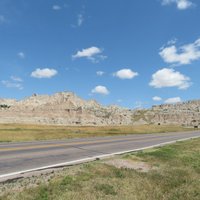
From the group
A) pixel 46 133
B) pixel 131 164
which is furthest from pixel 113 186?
pixel 46 133

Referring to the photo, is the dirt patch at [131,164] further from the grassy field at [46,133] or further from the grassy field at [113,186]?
the grassy field at [46,133]

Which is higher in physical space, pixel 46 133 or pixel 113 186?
pixel 46 133

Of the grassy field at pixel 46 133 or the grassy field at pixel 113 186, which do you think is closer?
the grassy field at pixel 113 186

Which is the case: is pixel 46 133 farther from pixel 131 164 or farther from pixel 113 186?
pixel 113 186

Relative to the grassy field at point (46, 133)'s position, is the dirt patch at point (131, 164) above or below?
below

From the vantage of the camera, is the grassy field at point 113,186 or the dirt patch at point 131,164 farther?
the dirt patch at point 131,164

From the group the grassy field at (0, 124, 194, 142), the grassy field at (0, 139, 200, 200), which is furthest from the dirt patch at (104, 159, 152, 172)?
the grassy field at (0, 124, 194, 142)

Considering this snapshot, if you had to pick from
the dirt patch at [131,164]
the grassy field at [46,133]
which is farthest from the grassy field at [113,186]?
the grassy field at [46,133]

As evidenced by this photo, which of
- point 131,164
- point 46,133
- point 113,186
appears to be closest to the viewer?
point 113,186

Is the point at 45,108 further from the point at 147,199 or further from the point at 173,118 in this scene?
the point at 147,199

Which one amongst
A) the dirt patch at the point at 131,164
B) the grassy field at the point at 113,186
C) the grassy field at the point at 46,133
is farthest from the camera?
the grassy field at the point at 46,133

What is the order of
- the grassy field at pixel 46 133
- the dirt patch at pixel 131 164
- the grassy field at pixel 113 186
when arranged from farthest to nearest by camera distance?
the grassy field at pixel 46 133 < the dirt patch at pixel 131 164 < the grassy field at pixel 113 186

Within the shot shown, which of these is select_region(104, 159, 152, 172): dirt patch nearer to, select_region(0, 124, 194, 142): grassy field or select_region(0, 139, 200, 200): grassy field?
select_region(0, 139, 200, 200): grassy field

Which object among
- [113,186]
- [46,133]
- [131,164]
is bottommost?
[113,186]
